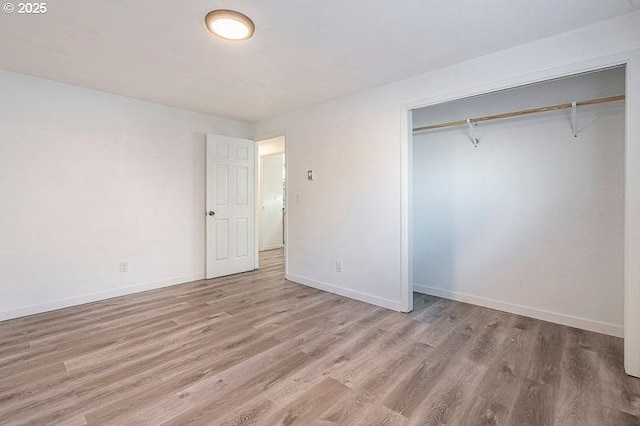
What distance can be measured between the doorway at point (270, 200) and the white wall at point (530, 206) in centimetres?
386

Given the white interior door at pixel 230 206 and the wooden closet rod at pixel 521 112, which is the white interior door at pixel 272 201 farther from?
the wooden closet rod at pixel 521 112

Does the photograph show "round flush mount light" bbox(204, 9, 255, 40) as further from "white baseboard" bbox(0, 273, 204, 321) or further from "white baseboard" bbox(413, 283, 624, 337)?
"white baseboard" bbox(413, 283, 624, 337)

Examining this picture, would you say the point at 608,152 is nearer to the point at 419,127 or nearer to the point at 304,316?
the point at 419,127

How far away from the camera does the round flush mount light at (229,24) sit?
196cm

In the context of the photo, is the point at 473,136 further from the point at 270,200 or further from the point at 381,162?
the point at 270,200

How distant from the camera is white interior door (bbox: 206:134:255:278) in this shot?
4.36 m

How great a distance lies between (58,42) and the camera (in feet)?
7.68

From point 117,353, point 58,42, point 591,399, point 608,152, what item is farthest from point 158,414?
point 608,152

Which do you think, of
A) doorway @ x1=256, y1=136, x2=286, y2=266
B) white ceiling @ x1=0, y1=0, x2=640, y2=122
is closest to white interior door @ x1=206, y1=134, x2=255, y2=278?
white ceiling @ x1=0, y1=0, x2=640, y2=122

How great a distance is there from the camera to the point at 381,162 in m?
3.27

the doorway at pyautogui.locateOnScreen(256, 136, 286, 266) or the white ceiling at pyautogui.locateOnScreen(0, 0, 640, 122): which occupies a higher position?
the white ceiling at pyautogui.locateOnScreen(0, 0, 640, 122)

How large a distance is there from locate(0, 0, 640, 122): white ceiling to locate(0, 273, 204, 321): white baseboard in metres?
2.31

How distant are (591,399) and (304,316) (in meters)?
2.14

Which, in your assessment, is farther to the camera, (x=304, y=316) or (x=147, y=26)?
(x=304, y=316)
